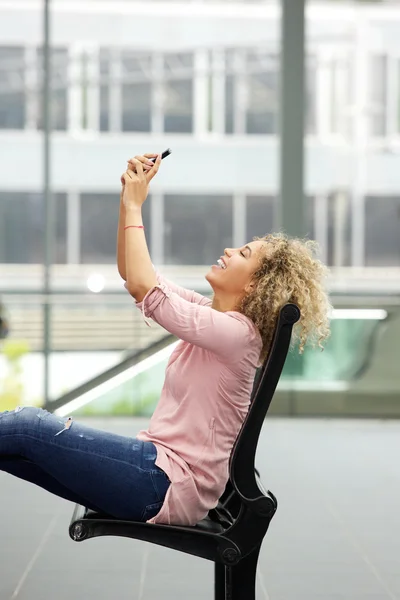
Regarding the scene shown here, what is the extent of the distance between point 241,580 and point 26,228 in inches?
233

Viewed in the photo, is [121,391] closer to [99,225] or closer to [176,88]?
[99,225]

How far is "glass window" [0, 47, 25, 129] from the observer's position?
779 cm

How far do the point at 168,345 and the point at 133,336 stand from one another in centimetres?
102

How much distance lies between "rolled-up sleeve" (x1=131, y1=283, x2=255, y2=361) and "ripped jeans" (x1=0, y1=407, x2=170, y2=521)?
262mm

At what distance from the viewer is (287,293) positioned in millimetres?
2236

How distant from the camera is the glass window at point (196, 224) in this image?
316 inches

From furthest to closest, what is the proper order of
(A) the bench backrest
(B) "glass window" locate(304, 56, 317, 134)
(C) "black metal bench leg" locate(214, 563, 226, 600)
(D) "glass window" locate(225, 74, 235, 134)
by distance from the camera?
(D) "glass window" locate(225, 74, 235, 134) → (B) "glass window" locate(304, 56, 317, 134) → (C) "black metal bench leg" locate(214, 563, 226, 600) → (A) the bench backrest

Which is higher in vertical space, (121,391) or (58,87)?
(58,87)

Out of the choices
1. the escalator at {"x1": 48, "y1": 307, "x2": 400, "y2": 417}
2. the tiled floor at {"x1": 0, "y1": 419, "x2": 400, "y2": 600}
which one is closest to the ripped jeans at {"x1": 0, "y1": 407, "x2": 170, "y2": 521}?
the tiled floor at {"x1": 0, "y1": 419, "x2": 400, "y2": 600}

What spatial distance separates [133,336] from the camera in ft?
23.2

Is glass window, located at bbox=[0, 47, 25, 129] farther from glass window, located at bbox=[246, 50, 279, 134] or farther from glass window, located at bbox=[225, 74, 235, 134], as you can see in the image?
glass window, located at bbox=[246, 50, 279, 134]

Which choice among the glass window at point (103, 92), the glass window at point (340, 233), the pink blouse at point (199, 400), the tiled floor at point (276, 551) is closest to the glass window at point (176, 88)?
the glass window at point (103, 92)

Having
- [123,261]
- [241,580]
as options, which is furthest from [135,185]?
[241,580]

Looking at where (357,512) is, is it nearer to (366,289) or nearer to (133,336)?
(133,336)
